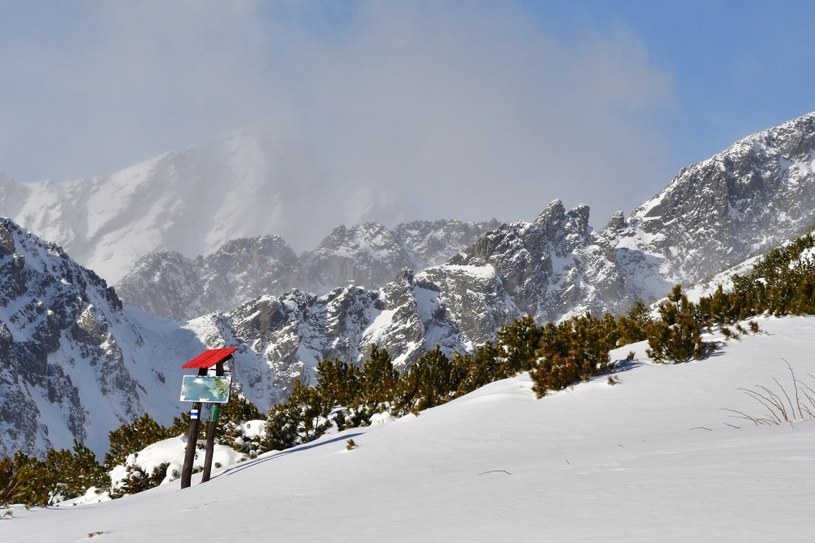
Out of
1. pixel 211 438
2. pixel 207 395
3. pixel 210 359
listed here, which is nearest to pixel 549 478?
pixel 207 395

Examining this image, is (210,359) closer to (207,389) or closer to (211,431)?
(207,389)

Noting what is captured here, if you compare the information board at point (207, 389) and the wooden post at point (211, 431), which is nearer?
the wooden post at point (211, 431)

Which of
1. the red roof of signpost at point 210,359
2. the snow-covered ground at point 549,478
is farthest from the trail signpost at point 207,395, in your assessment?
the snow-covered ground at point 549,478

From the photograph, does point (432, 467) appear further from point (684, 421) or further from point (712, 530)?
point (712, 530)

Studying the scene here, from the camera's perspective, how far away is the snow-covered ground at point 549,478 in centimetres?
345

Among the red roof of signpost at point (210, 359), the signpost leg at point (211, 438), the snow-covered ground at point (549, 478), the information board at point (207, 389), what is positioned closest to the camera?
the snow-covered ground at point (549, 478)

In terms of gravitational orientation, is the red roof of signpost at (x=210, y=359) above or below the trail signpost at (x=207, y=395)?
above

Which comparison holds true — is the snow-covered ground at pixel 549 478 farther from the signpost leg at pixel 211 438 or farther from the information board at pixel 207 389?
the information board at pixel 207 389

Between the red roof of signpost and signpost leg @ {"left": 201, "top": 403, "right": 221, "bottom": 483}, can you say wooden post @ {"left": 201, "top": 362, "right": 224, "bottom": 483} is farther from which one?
the red roof of signpost

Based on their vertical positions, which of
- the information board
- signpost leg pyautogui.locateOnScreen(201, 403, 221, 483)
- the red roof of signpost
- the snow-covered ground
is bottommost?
A: the snow-covered ground

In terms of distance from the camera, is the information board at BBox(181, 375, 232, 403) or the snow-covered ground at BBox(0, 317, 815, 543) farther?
the information board at BBox(181, 375, 232, 403)

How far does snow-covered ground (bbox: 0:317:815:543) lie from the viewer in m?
3.45

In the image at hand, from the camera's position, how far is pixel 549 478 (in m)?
5.20

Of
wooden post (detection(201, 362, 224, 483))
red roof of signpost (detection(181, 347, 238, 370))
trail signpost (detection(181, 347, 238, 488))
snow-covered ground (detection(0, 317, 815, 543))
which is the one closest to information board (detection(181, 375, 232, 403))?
trail signpost (detection(181, 347, 238, 488))
